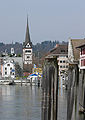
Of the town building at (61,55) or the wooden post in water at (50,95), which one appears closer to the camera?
the wooden post in water at (50,95)

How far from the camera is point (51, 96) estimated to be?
28156mm

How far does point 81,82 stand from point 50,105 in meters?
15.5

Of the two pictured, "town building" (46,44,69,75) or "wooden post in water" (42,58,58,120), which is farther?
"town building" (46,44,69,75)

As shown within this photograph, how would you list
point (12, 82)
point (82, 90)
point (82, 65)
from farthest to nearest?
point (12, 82)
point (82, 65)
point (82, 90)

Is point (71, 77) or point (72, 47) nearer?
point (71, 77)

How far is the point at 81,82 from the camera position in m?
43.4

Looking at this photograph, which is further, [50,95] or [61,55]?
[61,55]

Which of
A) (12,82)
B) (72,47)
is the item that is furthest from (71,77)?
(12,82)

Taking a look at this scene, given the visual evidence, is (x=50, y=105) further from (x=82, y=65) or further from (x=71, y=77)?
A: (x=82, y=65)

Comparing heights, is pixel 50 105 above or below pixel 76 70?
below

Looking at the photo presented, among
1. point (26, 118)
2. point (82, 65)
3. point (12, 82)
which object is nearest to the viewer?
point (26, 118)

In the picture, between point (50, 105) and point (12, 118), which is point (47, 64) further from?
point (12, 118)

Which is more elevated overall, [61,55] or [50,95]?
[61,55]

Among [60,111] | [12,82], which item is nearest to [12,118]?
[60,111]
